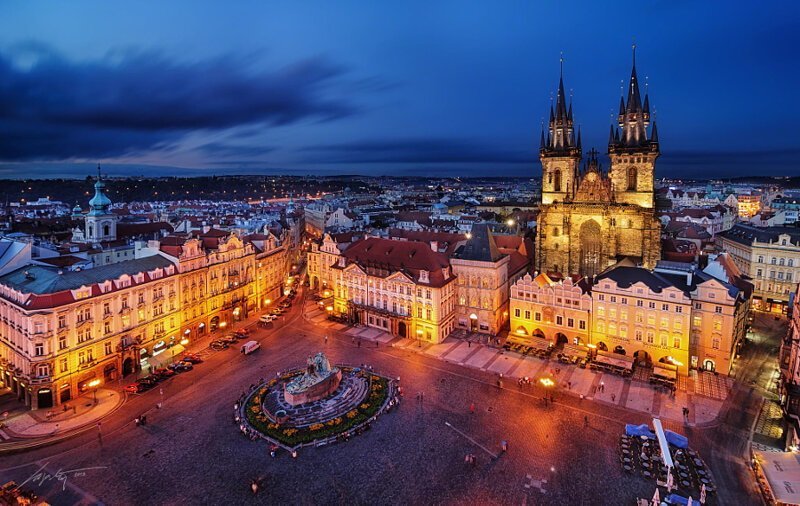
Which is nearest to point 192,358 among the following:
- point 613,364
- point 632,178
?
point 613,364

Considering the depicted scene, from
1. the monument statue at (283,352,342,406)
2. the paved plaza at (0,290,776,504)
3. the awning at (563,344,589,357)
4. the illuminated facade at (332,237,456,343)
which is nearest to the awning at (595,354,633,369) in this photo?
the paved plaza at (0,290,776,504)

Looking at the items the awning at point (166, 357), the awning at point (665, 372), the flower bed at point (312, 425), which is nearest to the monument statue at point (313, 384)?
the flower bed at point (312, 425)

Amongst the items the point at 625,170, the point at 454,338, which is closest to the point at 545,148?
the point at 625,170

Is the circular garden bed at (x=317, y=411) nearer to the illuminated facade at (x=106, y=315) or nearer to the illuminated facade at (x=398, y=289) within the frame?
the illuminated facade at (x=398, y=289)

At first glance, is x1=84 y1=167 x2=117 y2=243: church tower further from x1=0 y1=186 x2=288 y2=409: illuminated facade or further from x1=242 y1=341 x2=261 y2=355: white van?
x1=242 y1=341 x2=261 y2=355: white van

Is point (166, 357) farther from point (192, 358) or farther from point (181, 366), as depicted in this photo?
point (192, 358)

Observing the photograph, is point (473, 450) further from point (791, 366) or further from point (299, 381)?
point (791, 366)
